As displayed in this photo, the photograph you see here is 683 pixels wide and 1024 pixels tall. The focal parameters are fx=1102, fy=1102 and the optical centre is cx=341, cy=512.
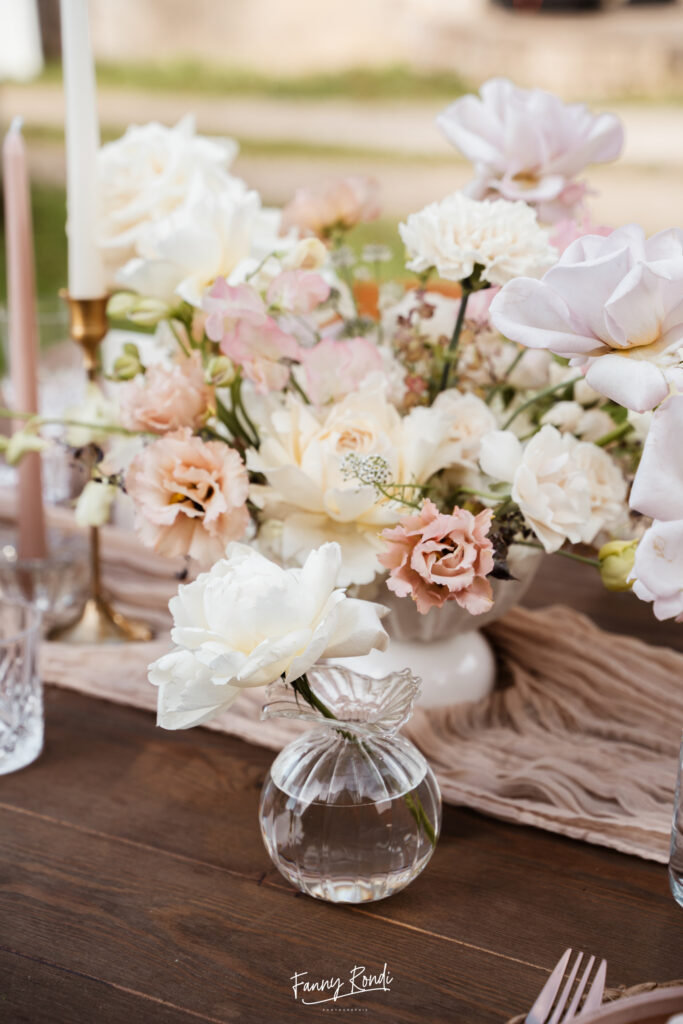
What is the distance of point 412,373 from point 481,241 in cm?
13

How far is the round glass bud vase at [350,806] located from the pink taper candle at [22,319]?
1.36ft

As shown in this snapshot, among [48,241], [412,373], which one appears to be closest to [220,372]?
[412,373]

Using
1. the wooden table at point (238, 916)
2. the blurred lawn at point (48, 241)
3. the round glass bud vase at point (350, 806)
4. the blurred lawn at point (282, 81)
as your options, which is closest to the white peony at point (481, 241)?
the round glass bud vase at point (350, 806)

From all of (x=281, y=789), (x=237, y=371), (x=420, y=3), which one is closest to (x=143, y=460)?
(x=237, y=371)

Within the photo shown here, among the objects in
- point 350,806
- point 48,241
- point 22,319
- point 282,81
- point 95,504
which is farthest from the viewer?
point 48,241

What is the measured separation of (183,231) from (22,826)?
0.38m

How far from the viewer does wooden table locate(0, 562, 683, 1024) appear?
53 centimetres

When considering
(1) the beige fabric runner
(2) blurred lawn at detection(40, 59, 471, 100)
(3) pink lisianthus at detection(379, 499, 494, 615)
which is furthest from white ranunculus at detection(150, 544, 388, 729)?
(2) blurred lawn at detection(40, 59, 471, 100)

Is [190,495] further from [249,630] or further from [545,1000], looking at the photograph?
[545,1000]

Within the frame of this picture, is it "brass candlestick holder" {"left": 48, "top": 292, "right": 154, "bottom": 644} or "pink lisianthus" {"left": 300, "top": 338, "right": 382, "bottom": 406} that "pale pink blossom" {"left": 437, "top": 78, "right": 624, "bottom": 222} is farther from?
"brass candlestick holder" {"left": 48, "top": 292, "right": 154, "bottom": 644}

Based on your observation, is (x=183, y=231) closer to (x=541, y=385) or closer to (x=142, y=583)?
(x=541, y=385)

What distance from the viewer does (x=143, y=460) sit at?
2.11 ft

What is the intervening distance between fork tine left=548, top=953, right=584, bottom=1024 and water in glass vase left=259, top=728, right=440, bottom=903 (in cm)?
10

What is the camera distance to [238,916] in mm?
587
